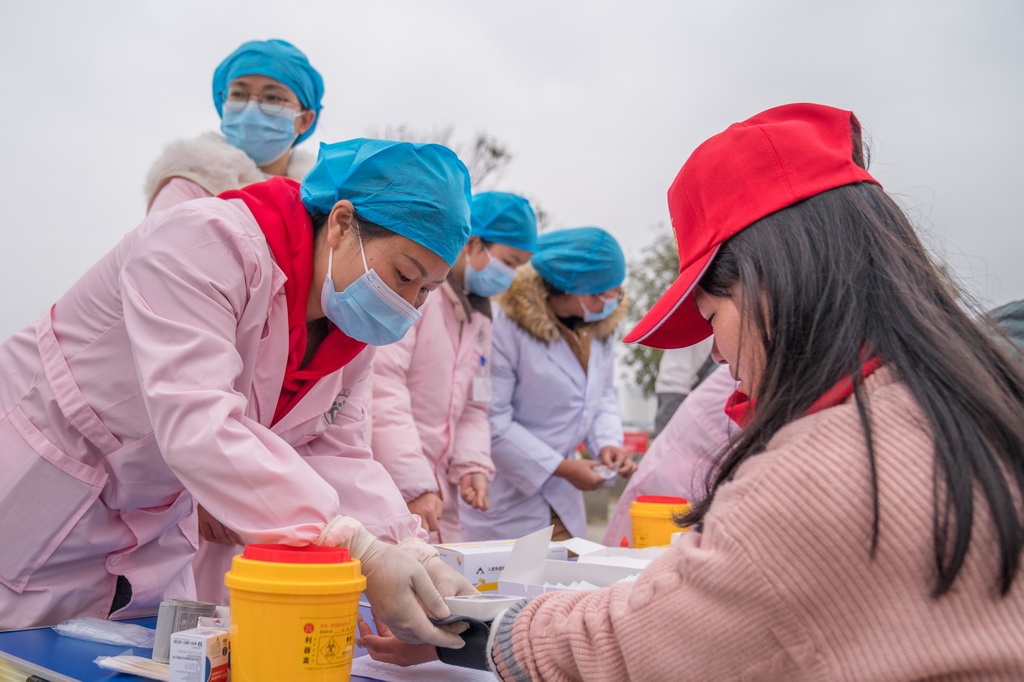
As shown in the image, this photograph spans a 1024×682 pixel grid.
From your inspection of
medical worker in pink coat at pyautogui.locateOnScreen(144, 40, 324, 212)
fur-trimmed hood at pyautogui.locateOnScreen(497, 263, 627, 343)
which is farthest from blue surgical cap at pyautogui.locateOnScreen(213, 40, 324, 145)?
fur-trimmed hood at pyautogui.locateOnScreen(497, 263, 627, 343)

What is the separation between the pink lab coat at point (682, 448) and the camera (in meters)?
3.19

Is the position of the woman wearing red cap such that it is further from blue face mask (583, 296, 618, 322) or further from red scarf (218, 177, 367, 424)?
blue face mask (583, 296, 618, 322)

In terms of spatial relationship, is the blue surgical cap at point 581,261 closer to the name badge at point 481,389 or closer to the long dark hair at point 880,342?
the name badge at point 481,389

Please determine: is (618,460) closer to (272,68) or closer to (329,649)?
(272,68)

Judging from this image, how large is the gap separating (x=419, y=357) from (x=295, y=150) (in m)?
0.98

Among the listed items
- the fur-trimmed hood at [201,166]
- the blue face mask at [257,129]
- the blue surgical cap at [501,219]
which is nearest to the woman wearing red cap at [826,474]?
the fur-trimmed hood at [201,166]

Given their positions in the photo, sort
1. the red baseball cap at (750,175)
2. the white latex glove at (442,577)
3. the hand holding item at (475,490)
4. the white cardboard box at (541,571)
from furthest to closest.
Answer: the hand holding item at (475,490)
the white cardboard box at (541,571)
the white latex glove at (442,577)
the red baseball cap at (750,175)

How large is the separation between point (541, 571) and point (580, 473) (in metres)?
1.84

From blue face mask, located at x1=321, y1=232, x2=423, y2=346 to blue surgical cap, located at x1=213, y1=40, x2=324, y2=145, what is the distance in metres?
1.69

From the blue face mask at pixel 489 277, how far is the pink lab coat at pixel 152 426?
6.38 feet

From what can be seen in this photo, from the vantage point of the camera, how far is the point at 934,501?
90 centimetres

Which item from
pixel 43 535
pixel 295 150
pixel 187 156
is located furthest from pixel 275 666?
pixel 295 150

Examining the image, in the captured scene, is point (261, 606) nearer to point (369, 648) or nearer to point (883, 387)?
point (369, 648)

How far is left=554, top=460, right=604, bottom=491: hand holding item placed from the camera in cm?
379
